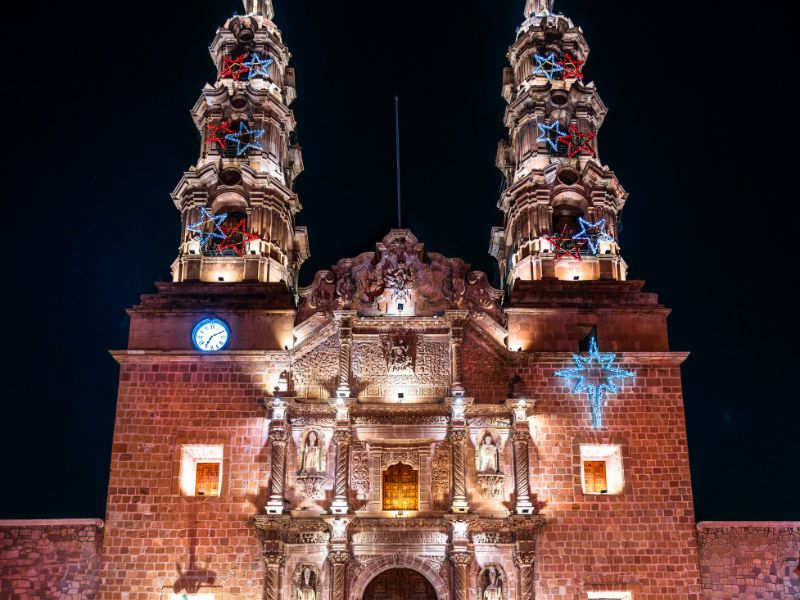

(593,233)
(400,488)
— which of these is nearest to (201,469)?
(400,488)

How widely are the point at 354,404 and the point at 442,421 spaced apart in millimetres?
2624

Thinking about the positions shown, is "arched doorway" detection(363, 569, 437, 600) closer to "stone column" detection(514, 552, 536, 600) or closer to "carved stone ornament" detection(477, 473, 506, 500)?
"stone column" detection(514, 552, 536, 600)

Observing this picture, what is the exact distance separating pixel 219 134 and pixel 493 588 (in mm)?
18084

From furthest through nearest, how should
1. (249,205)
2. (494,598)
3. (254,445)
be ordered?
(249,205), (254,445), (494,598)

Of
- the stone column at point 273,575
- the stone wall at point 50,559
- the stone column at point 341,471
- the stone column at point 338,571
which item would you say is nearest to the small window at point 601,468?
the stone column at point 341,471

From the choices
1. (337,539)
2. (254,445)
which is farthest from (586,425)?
(254,445)

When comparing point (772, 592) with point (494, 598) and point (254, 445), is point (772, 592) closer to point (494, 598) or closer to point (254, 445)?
point (494, 598)

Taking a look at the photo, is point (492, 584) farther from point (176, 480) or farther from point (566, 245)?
point (566, 245)

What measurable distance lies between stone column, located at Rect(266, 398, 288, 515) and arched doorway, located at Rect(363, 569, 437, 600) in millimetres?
3482

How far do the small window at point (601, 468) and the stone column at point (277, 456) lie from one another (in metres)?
8.72

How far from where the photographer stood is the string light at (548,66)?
31.9 m

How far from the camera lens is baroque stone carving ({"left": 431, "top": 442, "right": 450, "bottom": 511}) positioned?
24.0 m

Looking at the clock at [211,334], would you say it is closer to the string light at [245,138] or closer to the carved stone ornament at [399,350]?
the carved stone ornament at [399,350]

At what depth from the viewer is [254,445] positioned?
80.3 feet
